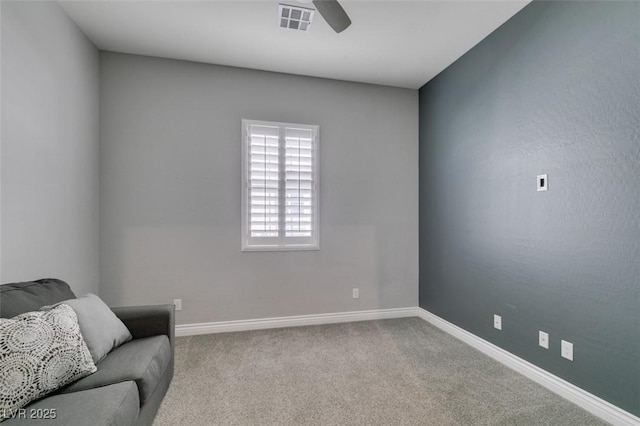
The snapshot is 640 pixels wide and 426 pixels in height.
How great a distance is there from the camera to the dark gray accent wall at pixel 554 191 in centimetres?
183

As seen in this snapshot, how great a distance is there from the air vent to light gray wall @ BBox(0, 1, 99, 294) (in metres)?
1.73

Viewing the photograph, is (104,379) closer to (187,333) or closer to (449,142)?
(187,333)

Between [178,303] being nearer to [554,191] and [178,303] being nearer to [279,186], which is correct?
[279,186]

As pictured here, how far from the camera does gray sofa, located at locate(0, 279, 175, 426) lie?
122cm

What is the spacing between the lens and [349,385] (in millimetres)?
2252

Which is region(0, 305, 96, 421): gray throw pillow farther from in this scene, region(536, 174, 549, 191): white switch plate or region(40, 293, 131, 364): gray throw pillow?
region(536, 174, 549, 191): white switch plate

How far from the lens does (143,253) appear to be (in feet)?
10.4

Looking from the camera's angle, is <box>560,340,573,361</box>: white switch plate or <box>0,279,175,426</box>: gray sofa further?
<box>560,340,573,361</box>: white switch plate

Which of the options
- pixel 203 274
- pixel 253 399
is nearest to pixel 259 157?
pixel 203 274

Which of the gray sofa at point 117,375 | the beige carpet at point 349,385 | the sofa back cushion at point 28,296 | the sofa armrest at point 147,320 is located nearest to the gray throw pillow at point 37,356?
the gray sofa at point 117,375

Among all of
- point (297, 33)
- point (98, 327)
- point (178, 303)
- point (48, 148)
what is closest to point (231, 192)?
point (178, 303)

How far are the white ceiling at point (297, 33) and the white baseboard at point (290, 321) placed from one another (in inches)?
112

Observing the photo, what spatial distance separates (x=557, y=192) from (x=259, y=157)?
275 centimetres

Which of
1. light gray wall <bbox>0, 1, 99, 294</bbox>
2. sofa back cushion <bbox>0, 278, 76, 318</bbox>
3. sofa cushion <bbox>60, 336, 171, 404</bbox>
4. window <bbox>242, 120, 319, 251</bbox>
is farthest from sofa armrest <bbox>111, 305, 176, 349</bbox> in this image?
window <bbox>242, 120, 319, 251</bbox>
